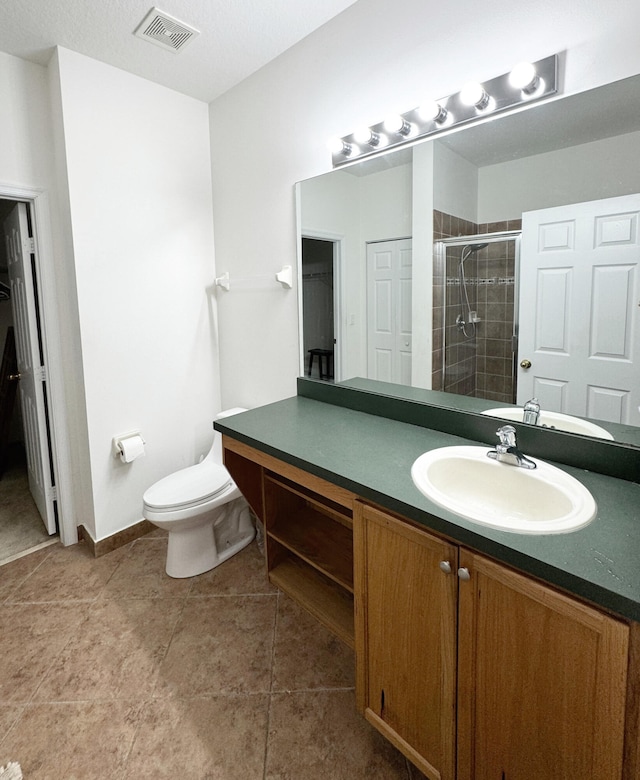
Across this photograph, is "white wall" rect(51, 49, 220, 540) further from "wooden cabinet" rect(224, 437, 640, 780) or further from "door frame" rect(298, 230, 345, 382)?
"wooden cabinet" rect(224, 437, 640, 780)

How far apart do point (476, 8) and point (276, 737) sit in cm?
249

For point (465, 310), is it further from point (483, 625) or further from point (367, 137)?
point (483, 625)

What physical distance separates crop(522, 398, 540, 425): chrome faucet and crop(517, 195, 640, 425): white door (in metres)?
0.02

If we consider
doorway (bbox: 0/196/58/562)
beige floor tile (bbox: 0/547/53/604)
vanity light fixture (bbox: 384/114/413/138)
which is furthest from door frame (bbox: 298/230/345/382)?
beige floor tile (bbox: 0/547/53/604)

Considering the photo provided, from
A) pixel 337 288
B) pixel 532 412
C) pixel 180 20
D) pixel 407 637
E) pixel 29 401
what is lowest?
pixel 407 637

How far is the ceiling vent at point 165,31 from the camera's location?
180cm

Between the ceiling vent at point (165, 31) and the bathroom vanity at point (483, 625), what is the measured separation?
72.0 inches

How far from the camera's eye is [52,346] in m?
2.30

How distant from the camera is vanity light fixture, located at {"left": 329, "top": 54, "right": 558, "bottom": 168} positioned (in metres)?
1.31

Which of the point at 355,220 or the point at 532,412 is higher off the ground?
the point at 355,220

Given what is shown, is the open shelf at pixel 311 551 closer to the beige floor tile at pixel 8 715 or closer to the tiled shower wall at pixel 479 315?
the tiled shower wall at pixel 479 315

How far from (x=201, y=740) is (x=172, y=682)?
10.8 inches

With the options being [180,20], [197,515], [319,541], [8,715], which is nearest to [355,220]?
[180,20]

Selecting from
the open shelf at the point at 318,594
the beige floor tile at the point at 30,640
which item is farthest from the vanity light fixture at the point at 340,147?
the beige floor tile at the point at 30,640
